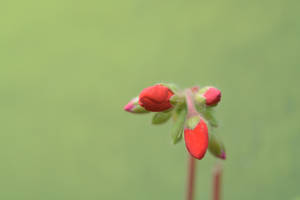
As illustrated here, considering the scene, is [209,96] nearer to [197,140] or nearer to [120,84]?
[197,140]

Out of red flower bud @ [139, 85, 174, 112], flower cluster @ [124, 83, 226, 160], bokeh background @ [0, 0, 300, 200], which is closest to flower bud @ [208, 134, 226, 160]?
flower cluster @ [124, 83, 226, 160]

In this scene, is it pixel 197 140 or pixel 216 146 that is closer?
pixel 197 140

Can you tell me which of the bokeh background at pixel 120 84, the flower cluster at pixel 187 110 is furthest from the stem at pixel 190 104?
the bokeh background at pixel 120 84

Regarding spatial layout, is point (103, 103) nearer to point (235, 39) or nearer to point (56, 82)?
point (56, 82)

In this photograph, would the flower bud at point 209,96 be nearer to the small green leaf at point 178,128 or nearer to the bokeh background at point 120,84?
the small green leaf at point 178,128

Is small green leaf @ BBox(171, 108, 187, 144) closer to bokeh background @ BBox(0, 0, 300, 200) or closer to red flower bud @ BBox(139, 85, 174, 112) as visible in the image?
red flower bud @ BBox(139, 85, 174, 112)

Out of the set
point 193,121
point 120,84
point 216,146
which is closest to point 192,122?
point 193,121
